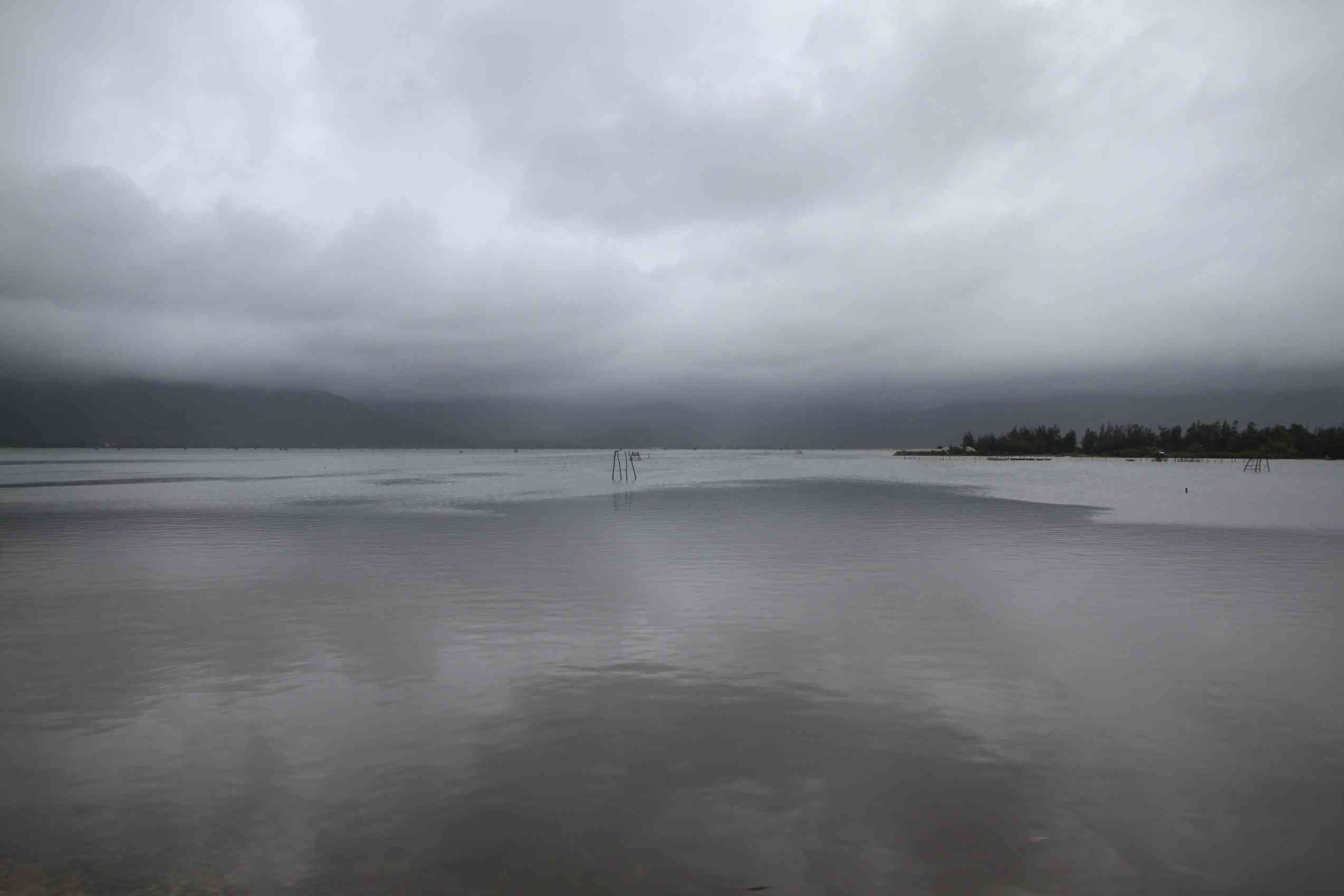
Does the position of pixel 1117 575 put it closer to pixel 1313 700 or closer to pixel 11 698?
pixel 1313 700

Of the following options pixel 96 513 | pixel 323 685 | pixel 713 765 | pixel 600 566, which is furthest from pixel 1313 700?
pixel 96 513

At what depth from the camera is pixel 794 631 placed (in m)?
Result: 21.2

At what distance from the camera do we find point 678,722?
1417 centimetres

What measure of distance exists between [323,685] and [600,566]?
1717cm

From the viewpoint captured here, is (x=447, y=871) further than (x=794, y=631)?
No

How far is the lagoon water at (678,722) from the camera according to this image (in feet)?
31.1

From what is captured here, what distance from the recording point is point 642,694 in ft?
51.8

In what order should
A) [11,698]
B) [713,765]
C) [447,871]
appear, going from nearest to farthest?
[447,871]
[713,765]
[11,698]

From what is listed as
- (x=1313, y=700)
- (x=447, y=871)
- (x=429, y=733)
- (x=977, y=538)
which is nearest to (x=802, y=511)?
(x=977, y=538)

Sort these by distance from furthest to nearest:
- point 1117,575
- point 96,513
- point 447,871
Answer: point 96,513
point 1117,575
point 447,871

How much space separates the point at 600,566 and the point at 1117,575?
22.1 metres

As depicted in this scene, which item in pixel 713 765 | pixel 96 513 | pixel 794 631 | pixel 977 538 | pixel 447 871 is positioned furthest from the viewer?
pixel 96 513

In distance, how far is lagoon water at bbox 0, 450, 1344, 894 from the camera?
9.48 metres

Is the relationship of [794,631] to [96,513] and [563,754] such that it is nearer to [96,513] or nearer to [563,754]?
[563,754]
